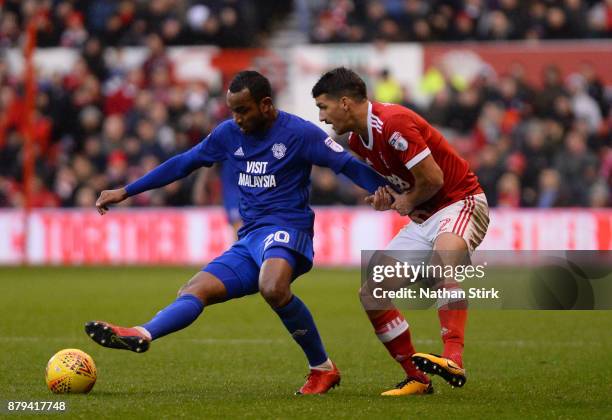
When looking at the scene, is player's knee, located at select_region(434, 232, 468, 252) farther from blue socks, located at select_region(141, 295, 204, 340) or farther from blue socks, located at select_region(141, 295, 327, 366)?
blue socks, located at select_region(141, 295, 204, 340)

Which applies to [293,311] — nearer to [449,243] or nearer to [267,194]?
[267,194]

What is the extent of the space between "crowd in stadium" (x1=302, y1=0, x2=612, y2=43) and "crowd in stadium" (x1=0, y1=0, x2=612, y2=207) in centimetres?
8

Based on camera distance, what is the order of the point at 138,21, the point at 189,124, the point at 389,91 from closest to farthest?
the point at 389,91 < the point at 189,124 < the point at 138,21

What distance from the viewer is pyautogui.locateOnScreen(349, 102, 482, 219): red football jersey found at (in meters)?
7.15

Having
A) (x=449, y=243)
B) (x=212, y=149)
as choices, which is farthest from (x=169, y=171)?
(x=449, y=243)

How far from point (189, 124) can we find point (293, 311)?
47.8ft

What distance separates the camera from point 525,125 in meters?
20.1

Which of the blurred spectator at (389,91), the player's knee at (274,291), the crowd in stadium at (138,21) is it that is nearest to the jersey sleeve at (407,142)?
the player's knee at (274,291)

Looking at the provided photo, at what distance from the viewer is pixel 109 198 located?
302 inches

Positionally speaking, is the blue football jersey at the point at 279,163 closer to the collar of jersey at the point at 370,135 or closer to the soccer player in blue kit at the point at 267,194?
the soccer player in blue kit at the point at 267,194

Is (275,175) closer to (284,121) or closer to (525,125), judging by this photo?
(284,121)

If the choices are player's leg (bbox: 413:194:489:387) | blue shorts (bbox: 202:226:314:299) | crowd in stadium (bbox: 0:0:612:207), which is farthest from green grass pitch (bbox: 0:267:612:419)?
crowd in stadium (bbox: 0:0:612:207)

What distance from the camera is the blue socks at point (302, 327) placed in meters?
7.41

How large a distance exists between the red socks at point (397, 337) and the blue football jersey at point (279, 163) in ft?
2.36
